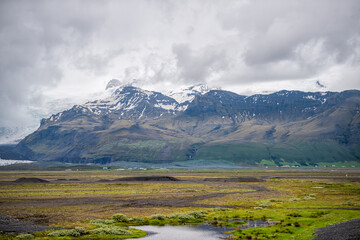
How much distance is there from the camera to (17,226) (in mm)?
51812

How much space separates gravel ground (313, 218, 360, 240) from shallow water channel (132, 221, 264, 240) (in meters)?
11.2

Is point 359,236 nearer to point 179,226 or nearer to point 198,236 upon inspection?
point 198,236

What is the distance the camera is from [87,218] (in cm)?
6009

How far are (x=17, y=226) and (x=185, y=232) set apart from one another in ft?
83.3

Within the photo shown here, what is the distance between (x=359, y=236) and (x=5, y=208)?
220ft

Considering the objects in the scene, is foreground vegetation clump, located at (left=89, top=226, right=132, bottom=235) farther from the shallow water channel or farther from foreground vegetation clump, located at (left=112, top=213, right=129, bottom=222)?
foreground vegetation clump, located at (left=112, top=213, right=129, bottom=222)

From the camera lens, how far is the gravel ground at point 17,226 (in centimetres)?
4816

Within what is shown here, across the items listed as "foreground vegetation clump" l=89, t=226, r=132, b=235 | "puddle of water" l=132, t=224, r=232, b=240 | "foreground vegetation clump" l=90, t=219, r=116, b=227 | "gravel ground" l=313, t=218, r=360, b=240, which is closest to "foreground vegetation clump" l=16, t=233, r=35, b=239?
"foreground vegetation clump" l=89, t=226, r=132, b=235

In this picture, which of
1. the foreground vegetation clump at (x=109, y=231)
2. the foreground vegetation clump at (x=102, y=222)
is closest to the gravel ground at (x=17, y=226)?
the foreground vegetation clump at (x=102, y=222)

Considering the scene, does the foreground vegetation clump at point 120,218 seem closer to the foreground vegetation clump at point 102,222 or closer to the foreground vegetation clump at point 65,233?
the foreground vegetation clump at point 102,222

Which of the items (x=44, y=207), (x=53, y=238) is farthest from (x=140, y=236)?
(x=44, y=207)

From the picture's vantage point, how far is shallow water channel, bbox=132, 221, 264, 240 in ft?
149

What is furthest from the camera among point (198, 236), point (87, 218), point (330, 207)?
point (330, 207)

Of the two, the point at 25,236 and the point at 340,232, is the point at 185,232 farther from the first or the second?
the point at 25,236
